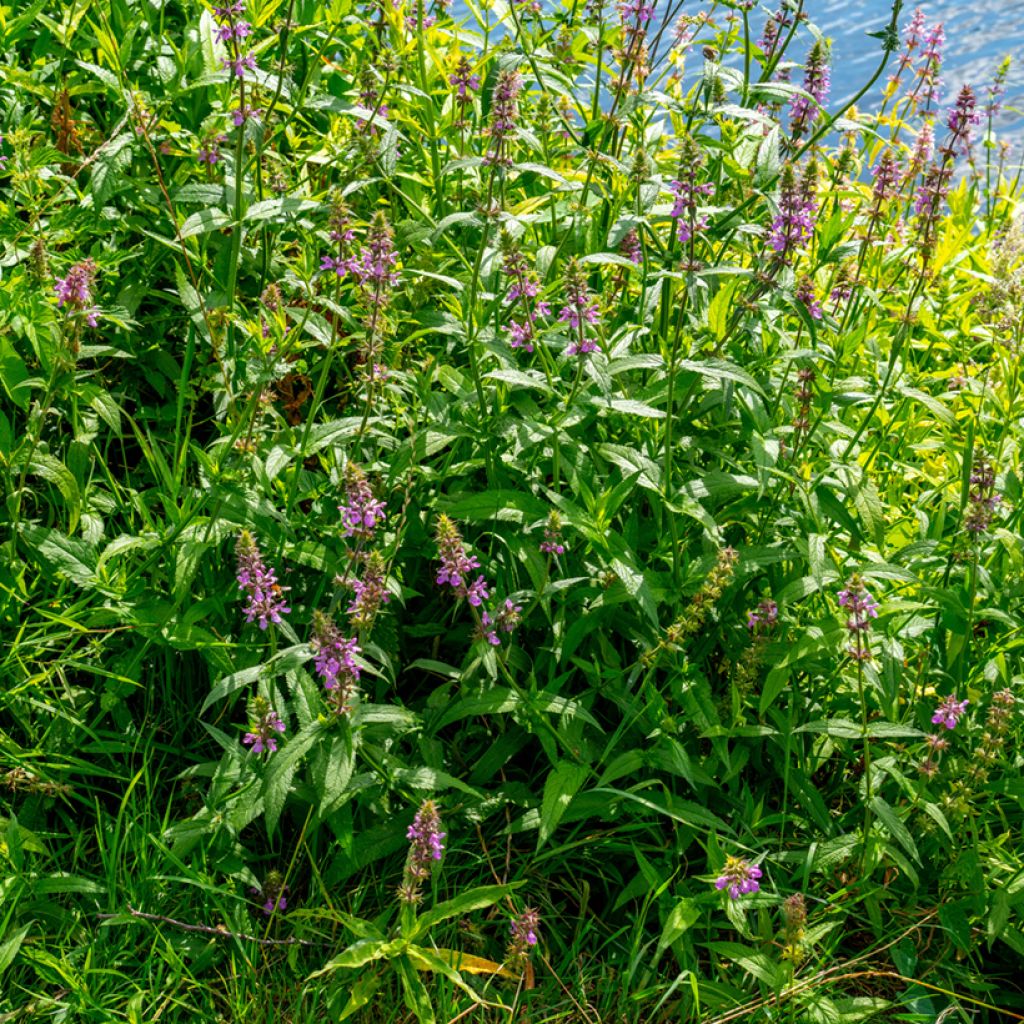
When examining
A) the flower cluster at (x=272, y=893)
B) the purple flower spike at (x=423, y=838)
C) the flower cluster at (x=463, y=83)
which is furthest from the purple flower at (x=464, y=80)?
the flower cluster at (x=272, y=893)

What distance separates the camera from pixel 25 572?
121 inches

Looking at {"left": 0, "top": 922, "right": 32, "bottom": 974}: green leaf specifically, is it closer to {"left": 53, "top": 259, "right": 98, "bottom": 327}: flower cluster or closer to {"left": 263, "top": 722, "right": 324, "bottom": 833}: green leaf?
{"left": 263, "top": 722, "right": 324, "bottom": 833}: green leaf

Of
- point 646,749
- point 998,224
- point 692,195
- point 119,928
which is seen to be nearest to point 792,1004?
point 646,749

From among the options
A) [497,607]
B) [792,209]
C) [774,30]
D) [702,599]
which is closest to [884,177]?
[774,30]

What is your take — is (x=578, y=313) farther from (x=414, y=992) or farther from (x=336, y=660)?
(x=414, y=992)

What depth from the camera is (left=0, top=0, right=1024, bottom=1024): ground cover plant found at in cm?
264

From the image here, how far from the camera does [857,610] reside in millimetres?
2586

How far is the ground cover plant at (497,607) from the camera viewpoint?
2639mm

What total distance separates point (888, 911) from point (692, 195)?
5.49 ft

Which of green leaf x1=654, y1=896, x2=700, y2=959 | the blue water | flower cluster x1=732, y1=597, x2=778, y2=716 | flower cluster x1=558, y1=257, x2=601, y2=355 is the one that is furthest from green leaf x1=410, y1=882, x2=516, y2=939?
the blue water

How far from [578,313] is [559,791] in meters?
1.04

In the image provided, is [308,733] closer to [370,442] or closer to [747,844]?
[370,442]

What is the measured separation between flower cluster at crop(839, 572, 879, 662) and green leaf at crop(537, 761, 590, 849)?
0.65m

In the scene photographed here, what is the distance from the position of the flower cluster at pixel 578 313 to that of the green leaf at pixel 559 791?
923 mm
